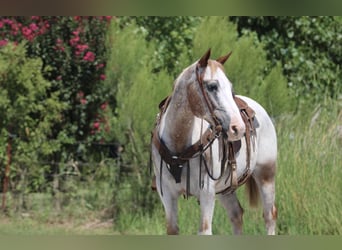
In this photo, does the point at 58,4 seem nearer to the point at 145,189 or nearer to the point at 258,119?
the point at 258,119

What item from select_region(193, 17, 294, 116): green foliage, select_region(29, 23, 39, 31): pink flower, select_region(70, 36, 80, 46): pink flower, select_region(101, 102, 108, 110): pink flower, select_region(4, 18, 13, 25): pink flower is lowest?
select_region(101, 102, 108, 110): pink flower

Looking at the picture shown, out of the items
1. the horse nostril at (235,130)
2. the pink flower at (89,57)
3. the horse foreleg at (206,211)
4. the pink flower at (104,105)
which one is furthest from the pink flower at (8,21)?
the horse nostril at (235,130)

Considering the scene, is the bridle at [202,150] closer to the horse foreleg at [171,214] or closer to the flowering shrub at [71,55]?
the horse foreleg at [171,214]

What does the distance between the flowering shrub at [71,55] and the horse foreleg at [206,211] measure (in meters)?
4.27

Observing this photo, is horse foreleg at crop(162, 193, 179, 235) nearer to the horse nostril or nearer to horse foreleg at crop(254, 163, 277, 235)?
the horse nostril

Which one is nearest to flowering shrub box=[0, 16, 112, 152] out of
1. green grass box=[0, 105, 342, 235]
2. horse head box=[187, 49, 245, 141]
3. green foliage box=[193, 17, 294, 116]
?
green foliage box=[193, 17, 294, 116]

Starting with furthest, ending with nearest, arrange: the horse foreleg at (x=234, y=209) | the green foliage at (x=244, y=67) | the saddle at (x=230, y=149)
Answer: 1. the green foliage at (x=244, y=67)
2. the horse foreleg at (x=234, y=209)
3. the saddle at (x=230, y=149)

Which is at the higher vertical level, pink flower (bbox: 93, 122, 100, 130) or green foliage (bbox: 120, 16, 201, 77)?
green foliage (bbox: 120, 16, 201, 77)

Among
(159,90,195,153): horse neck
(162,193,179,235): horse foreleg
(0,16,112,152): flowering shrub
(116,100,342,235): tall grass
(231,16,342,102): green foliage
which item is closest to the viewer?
(159,90,195,153): horse neck

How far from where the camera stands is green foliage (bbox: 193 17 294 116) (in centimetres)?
652

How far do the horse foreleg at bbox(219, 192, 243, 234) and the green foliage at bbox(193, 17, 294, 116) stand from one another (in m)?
2.47

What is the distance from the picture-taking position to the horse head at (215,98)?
2820 mm

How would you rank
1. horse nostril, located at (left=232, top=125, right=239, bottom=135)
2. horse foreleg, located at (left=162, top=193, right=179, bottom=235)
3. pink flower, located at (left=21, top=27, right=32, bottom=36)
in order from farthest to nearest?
pink flower, located at (left=21, top=27, right=32, bottom=36) < horse foreleg, located at (left=162, top=193, right=179, bottom=235) < horse nostril, located at (left=232, top=125, right=239, bottom=135)

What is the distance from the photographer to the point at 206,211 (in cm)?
326
